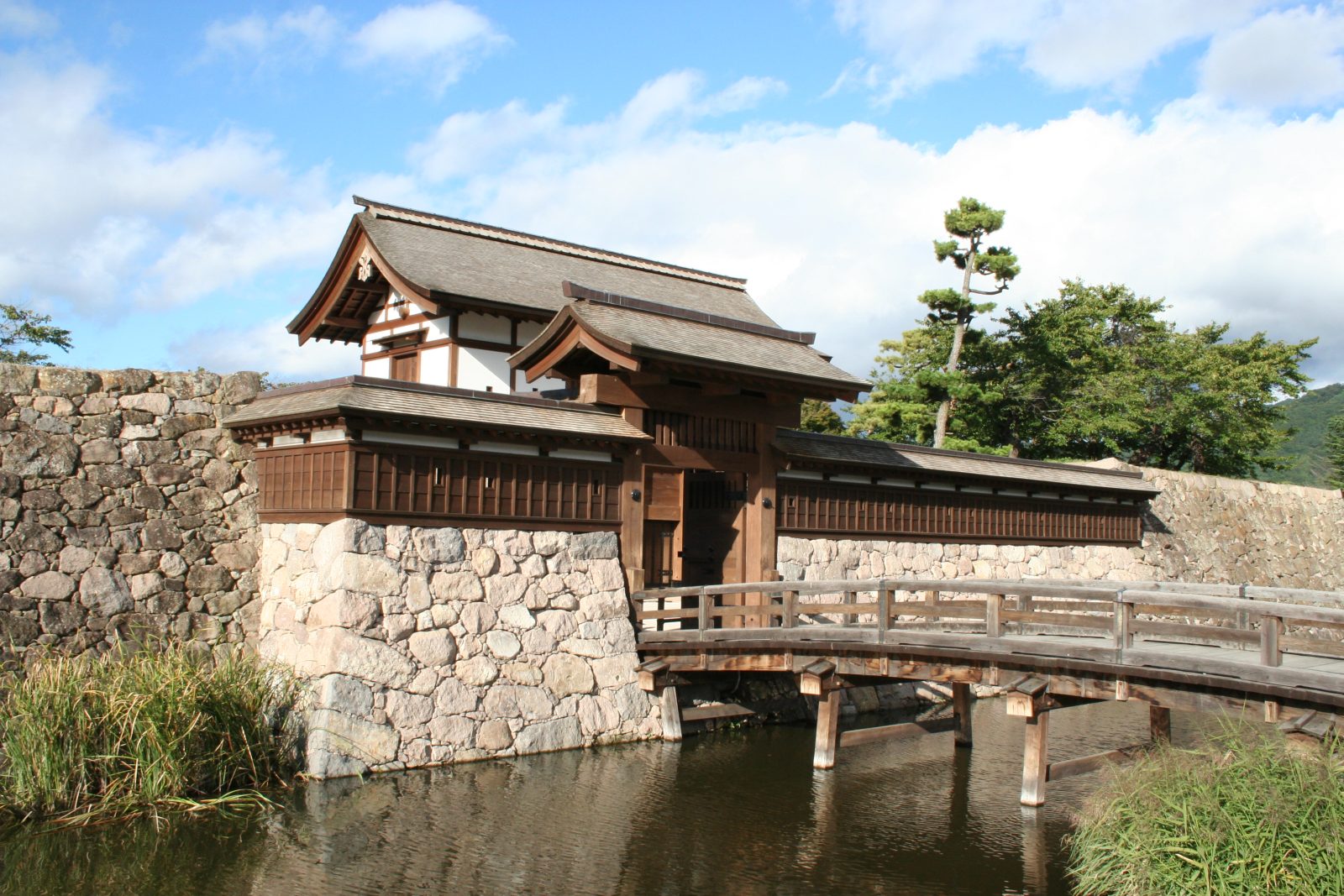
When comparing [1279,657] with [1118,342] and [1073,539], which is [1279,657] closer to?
[1073,539]

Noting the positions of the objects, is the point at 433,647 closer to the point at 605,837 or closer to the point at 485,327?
the point at 605,837

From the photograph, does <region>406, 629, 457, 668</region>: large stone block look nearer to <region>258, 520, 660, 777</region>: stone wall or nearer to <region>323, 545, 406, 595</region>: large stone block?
<region>258, 520, 660, 777</region>: stone wall

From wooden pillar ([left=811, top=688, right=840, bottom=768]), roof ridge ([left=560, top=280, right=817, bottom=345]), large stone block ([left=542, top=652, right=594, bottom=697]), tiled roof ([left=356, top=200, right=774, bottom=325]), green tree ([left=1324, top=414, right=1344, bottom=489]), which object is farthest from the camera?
green tree ([left=1324, top=414, right=1344, bottom=489])

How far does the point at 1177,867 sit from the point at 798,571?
34.1ft

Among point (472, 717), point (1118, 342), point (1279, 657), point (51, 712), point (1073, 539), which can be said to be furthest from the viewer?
point (1118, 342)

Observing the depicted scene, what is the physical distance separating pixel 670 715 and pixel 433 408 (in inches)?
207

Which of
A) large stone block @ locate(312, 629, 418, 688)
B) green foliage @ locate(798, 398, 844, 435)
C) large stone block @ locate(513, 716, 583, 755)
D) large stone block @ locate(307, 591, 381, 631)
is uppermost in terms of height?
green foliage @ locate(798, 398, 844, 435)

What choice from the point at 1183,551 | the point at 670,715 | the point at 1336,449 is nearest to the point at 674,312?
the point at 670,715

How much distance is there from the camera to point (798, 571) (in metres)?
18.4

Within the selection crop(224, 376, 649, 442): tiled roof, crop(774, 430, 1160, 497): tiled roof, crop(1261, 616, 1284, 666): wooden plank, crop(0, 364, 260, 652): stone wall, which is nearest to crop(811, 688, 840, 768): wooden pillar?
crop(224, 376, 649, 442): tiled roof

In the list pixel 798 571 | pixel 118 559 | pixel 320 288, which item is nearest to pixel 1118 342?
pixel 798 571

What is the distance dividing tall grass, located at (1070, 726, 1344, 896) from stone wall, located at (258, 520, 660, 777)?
733 cm

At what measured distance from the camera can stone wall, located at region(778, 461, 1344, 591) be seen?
64.0 ft

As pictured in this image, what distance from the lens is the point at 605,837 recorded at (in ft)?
36.2
